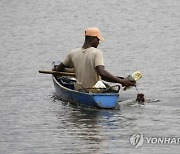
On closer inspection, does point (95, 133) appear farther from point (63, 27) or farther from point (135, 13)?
point (135, 13)

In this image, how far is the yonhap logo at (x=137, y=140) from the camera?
15.9 metres

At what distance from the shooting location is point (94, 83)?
19.4 meters

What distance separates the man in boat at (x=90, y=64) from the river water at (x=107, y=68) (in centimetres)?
64

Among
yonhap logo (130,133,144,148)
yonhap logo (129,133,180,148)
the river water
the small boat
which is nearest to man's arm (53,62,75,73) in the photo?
the small boat

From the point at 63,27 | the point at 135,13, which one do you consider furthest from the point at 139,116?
the point at 135,13

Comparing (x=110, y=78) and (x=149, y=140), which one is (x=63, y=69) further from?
(x=149, y=140)

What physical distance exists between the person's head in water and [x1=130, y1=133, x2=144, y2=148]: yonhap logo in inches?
115

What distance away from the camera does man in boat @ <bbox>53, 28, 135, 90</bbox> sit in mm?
18844

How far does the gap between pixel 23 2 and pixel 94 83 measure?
4038cm

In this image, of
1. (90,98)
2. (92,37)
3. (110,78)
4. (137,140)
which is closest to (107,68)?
(92,37)

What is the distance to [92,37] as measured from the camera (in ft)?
62.6

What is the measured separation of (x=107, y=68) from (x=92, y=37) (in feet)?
26.1

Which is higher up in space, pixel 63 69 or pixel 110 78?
pixel 110 78

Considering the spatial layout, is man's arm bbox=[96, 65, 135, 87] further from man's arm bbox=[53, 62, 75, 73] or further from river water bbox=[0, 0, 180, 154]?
man's arm bbox=[53, 62, 75, 73]
